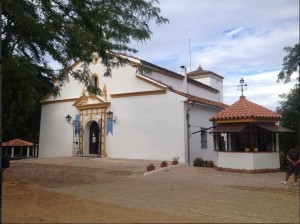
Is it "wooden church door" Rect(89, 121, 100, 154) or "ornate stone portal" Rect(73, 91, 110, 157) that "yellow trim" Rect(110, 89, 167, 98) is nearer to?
"ornate stone portal" Rect(73, 91, 110, 157)

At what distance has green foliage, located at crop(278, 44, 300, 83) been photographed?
315 inches

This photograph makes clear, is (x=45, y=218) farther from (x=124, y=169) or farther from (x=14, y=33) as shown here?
(x=124, y=169)

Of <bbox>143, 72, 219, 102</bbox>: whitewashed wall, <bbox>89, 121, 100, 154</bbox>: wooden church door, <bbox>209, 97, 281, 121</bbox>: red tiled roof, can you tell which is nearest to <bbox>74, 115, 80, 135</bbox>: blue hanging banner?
<bbox>89, 121, 100, 154</bbox>: wooden church door

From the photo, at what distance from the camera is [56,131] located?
89.3 feet

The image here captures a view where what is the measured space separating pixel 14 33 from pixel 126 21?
456 cm

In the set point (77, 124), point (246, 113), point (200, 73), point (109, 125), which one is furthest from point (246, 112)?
point (200, 73)

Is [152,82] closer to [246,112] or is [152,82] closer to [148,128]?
[148,128]

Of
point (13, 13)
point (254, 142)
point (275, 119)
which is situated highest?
point (13, 13)

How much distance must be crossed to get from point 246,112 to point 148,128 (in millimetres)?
6896

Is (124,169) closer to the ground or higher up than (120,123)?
closer to the ground

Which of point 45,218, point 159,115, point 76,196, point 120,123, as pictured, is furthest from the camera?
point 120,123

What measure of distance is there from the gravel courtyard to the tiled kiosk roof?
3437 millimetres

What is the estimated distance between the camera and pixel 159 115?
22.1 meters

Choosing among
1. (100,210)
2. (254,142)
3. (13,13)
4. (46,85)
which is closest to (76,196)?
(100,210)
